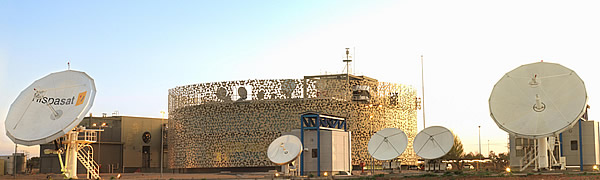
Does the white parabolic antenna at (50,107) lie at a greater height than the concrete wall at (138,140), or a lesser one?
greater

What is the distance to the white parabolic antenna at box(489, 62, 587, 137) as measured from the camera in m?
31.8

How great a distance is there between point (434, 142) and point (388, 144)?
3.50 metres

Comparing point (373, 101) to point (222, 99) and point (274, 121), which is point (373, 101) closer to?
point (274, 121)

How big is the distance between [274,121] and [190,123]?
29.8 feet

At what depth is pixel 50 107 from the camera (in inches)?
1404

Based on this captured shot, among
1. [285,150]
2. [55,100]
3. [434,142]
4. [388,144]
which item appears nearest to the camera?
[55,100]

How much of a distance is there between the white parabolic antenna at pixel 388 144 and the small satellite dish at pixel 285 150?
27.9 ft

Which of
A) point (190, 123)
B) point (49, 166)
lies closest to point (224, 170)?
point (190, 123)

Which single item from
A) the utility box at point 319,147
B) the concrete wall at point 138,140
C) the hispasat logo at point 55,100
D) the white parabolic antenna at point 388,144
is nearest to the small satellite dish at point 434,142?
the white parabolic antenna at point 388,144

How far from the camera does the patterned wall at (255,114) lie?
185 ft

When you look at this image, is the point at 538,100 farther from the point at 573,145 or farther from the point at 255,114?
the point at 255,114

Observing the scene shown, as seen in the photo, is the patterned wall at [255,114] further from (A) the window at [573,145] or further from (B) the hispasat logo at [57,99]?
(B) the hispasat logo at [57,99]

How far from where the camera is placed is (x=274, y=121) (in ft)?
184

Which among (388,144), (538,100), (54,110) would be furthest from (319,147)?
(54,110)
